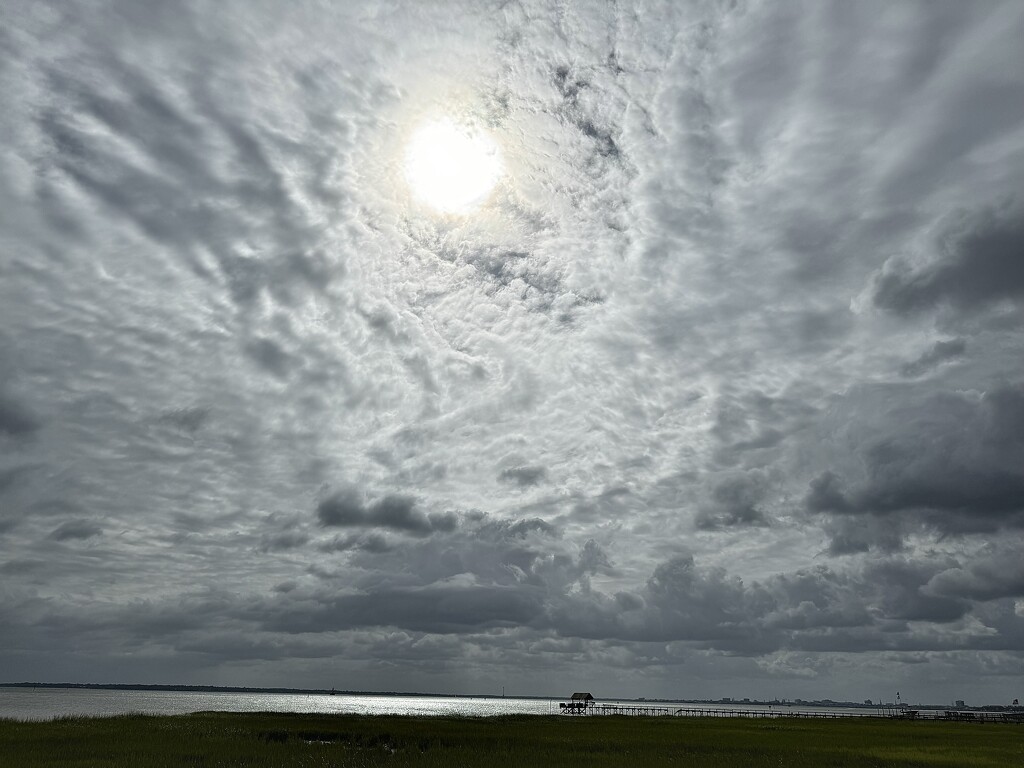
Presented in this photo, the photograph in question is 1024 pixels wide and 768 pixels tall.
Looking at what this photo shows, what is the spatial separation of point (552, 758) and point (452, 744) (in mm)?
12458

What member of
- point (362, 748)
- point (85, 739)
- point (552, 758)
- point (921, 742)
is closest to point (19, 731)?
point (85, 739)

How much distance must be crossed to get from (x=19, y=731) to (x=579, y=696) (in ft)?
371

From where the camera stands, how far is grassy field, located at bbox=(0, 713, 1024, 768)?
39.7 metres

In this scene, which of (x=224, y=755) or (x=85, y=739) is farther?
(x=85, y=739)

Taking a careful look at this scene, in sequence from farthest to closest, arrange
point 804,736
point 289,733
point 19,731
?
1. point 804,736
2. point 289,733
3. point 19,731

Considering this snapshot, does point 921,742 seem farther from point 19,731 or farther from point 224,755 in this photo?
point 19,731

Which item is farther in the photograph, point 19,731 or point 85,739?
point 19,731

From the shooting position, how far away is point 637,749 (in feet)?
162

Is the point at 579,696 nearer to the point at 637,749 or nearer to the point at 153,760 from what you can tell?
the point at 637,749

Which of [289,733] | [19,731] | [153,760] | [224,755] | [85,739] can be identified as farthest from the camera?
[289,733]

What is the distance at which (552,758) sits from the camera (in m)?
42.7

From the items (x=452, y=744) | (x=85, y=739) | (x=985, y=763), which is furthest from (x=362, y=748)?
(x=985, y=763)

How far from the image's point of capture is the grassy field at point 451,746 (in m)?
39.7

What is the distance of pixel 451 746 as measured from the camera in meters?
50.4
